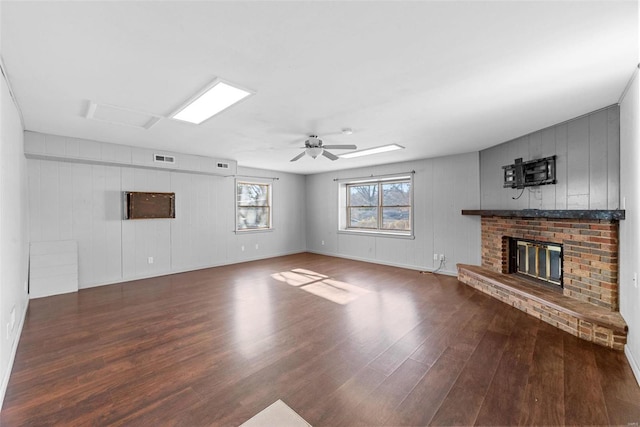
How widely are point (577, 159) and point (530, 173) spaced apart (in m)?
0.63

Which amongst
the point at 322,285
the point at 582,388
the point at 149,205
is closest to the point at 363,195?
the point at 322,285

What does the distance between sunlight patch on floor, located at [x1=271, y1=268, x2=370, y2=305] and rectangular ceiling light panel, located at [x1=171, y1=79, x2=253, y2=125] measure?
2910mm

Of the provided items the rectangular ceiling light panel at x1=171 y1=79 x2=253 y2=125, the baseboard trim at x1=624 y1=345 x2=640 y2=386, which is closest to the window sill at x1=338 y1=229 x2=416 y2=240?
the baseboard trim at x1=624 y1=345 x2=640 y2=386

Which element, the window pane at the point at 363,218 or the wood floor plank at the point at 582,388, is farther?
the window pane at the point at 363,218

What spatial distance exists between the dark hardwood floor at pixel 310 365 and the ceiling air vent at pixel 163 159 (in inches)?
97.9

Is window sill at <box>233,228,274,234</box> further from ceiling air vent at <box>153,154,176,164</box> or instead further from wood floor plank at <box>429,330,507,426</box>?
A: wood floor plank at <box>429,330,507,426</box>

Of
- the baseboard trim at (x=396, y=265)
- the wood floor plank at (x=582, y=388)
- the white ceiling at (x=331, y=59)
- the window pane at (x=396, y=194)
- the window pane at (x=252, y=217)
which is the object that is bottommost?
the wood floor plank at (x=582, y=388)

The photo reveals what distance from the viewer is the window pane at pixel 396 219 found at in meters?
6.49

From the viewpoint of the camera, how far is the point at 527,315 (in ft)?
11.3

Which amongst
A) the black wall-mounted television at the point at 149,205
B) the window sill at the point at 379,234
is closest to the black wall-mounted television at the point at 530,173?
the window sill at the point at 379,234

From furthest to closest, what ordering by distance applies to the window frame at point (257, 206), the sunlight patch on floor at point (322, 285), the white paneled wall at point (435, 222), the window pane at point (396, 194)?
the window frame at point (257, 206), the window pane at point (396, 194), the white paneled wall at point (435, 222), the sunlight patch on floor at point (322, 285)

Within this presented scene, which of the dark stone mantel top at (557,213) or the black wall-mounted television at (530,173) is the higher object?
the black wall-mounted television at (530,173)

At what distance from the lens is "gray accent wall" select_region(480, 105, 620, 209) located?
2945 mm

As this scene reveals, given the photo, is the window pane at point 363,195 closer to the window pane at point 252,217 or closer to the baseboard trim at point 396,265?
the baseboard trim at point 396,265
